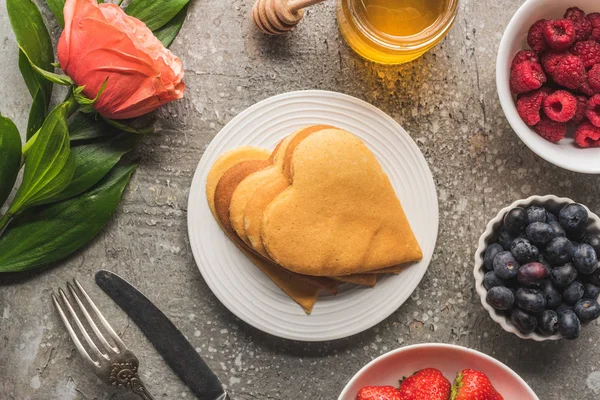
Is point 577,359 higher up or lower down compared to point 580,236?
lower down

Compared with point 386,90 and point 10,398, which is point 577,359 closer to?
point 386,90

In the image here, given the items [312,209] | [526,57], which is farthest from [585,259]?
[312,209]

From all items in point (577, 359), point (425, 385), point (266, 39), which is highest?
point (266, 39)

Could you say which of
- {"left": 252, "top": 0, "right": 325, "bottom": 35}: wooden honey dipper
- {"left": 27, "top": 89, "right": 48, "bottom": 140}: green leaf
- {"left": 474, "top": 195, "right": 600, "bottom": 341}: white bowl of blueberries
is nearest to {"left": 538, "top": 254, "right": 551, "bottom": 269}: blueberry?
{"left": 474, "top": 195, "right": 600, "bottom": 341}: white bowl of blueberries

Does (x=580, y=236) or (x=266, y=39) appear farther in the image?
(x=266, y=39)

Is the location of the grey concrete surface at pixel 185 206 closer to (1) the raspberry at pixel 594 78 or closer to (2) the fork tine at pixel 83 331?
(2) the fork tine at pixel 83 331

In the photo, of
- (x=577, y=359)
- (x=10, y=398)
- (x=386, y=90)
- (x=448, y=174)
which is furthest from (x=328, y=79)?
(x=10, y=398)
